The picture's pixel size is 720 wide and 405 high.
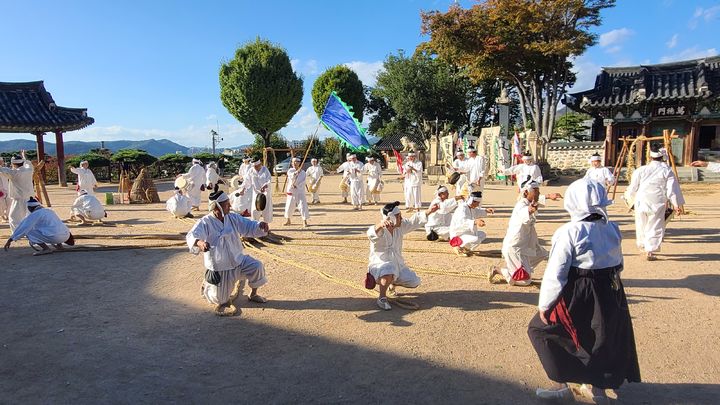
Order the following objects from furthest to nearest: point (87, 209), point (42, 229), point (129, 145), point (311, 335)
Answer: point (129, 145), point (87, 209), point (42, 229), point (311, 335)

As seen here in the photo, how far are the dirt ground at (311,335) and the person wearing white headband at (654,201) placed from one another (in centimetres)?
33

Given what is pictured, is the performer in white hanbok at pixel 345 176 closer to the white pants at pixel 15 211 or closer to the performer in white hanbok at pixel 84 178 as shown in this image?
the performer in white hanbok at pixel 84 178

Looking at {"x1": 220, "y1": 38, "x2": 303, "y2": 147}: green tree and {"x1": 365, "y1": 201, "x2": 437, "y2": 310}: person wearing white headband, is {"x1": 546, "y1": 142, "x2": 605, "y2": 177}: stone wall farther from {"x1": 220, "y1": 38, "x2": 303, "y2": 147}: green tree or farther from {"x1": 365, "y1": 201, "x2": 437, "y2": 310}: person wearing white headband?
{"x1": 365, "y1": 201, "x2": 437, "y2": 310}: person wearing white headband

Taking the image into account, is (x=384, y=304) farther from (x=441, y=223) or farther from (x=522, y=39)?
(x=522, y=39)

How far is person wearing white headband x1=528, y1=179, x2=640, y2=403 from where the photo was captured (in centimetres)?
296

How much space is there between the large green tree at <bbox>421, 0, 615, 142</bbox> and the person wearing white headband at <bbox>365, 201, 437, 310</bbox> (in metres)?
18.8

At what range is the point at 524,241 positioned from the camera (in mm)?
5512

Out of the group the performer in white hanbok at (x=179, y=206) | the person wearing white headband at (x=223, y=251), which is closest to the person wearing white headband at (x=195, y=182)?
the performer in white hanbok at (x=179, y=206)

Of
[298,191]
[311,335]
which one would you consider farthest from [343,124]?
[311,335]

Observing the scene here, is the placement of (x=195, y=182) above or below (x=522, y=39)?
below

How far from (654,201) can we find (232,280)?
20.6ft

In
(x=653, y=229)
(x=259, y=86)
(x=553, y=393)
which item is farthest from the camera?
(x=259, y=86)

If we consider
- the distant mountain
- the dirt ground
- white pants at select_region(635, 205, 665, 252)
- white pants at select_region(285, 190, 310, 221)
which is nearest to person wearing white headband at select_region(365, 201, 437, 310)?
the dirt ground

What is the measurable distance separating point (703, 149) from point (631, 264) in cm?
1883
